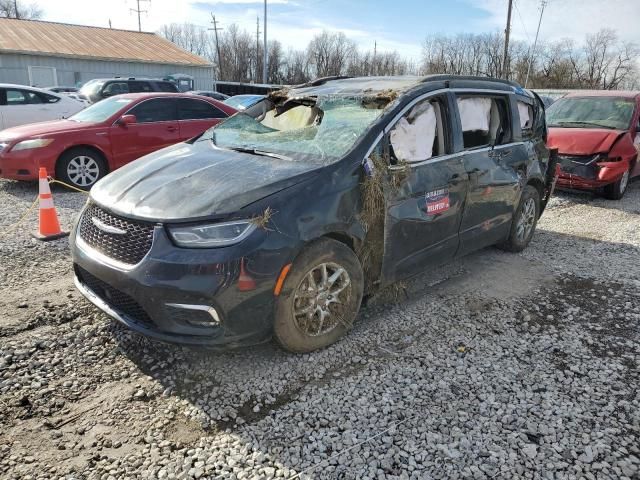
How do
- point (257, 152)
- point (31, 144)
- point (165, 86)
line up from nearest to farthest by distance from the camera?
1. point (257, 152)
2. point (31, 144)
3. point (165, 86)

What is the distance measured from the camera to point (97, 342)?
3396 millimetres

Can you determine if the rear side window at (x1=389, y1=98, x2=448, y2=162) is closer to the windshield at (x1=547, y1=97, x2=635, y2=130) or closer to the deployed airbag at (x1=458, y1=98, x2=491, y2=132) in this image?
the deployed airbag at (x1=458, y1=98, x2=491, y2=132)

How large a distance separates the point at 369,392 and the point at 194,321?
113 cm

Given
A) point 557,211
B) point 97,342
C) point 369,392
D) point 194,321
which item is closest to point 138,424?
point 194,321

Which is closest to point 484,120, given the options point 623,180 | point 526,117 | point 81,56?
point 526,117

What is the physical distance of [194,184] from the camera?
3.21 metres

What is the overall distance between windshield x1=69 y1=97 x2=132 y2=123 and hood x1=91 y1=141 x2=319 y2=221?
5.17 m

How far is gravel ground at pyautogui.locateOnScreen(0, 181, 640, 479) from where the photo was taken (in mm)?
2451

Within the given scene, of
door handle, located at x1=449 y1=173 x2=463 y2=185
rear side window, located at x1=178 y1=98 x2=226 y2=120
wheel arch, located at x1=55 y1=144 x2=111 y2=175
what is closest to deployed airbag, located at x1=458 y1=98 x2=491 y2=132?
door handle, located at x1=449 y1=173 x2=463 y2=185

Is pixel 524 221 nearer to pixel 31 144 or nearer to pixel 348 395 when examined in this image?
pixel 348 395

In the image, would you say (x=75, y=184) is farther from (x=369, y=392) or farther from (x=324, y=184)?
(x=369, y=392)

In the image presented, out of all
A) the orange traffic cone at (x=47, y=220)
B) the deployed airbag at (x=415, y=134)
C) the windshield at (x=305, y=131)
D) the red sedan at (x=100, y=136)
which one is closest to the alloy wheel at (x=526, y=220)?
the deployed airbag at (x=415, y=134)

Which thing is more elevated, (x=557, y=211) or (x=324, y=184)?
(x=324, y=184)

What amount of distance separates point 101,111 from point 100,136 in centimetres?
71
